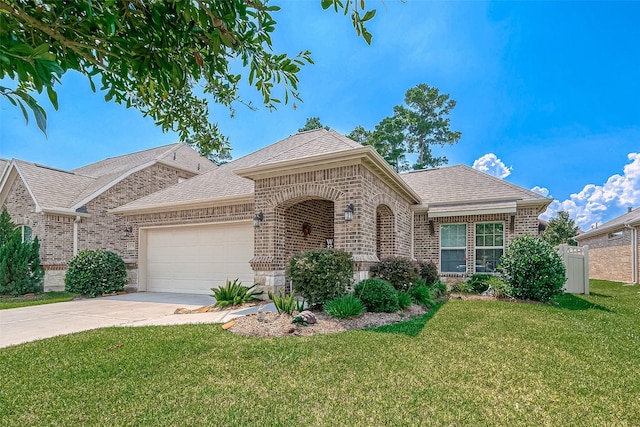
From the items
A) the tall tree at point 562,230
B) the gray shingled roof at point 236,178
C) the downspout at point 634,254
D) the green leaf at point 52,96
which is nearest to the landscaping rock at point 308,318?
the gray shingled roof at point 236,178

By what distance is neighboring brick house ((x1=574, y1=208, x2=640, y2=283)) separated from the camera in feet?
54.9

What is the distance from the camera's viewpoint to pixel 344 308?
21.0ft

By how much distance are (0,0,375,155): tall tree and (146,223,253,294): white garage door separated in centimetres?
760

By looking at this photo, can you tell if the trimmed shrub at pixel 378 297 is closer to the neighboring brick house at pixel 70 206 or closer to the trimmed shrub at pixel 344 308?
the trimmed shrub at pixel 344 308

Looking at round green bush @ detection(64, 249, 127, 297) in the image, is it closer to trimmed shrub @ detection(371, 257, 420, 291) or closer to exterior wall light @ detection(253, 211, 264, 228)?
exterior wall light @ detection(253, 211, 264, 228)

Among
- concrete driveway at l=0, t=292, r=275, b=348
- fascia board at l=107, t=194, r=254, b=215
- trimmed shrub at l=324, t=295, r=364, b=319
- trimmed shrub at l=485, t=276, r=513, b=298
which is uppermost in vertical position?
fascia board at l=107, t=194, r=254, b=215

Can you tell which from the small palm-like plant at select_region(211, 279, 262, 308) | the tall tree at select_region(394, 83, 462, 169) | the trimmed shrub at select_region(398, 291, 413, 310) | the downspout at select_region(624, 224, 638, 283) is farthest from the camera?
the tall tree at select_region(394, 83, 462, 169)

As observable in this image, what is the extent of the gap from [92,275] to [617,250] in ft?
82.6

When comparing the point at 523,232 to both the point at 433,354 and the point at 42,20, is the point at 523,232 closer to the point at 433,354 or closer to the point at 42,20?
the point at 433,354

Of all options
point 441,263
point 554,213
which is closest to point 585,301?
point 441,263

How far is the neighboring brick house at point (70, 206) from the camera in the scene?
1302 cm

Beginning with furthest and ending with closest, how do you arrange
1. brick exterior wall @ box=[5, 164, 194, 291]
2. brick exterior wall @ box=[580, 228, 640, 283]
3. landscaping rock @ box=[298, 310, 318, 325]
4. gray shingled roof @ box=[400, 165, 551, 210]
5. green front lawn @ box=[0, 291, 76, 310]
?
brick exterior wall @ box=[580, 228, 640, 283] → brick exterior wall @ box=[5, 164, 194, 291] → gray shingled roof @ box=[400, 165, 551, 210] → green front lawn @ box=[0, 291, 76, 310] → landscaping rock @ box=[298, 310, 318, 325]

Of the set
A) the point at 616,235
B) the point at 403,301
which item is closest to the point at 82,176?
the point at 403,301

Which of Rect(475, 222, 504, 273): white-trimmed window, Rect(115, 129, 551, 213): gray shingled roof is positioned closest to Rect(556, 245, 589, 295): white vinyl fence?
Rect(475, 222, 504, 273): white-trimmed window
